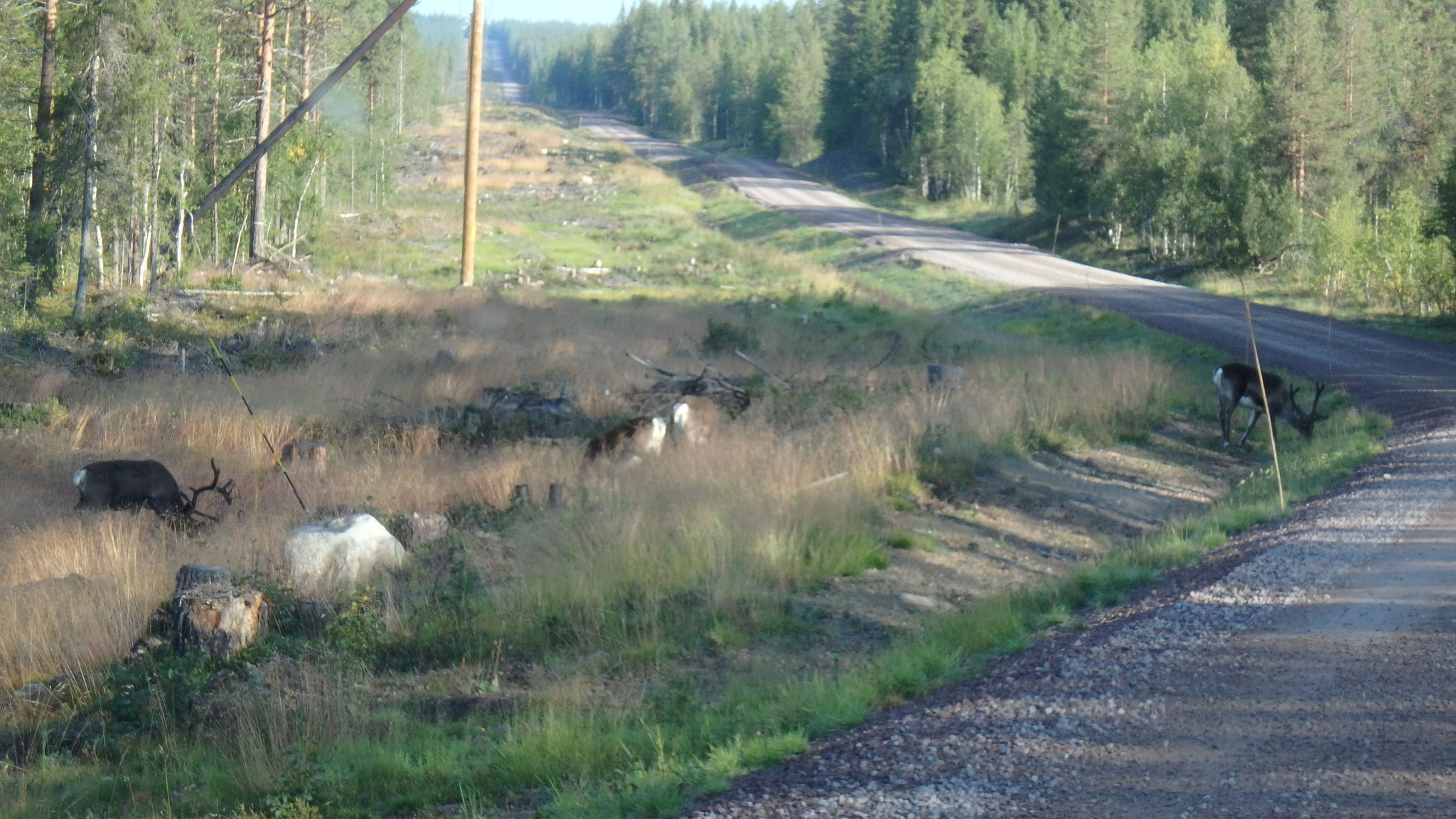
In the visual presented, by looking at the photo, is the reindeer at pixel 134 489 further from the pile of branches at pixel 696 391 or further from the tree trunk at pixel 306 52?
the tree trunk at pixel 306 52

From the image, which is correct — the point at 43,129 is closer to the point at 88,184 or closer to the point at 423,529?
the point at 88,184

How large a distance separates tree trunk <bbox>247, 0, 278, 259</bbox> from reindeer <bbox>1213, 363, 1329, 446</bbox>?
24699 millimetres

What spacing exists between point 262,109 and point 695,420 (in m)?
23.0

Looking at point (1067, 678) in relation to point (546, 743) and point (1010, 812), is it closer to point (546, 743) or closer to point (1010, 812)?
point (1010, 812)

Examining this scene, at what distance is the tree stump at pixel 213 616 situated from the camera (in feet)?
25.2

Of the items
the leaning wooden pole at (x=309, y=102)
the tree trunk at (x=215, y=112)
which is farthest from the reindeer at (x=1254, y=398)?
the tree trunk at (x=215, y=112)

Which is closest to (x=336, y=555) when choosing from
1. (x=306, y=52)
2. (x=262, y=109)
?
(x=262, y=109)

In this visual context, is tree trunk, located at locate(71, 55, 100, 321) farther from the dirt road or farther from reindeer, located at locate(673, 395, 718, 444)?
A: the dirt road

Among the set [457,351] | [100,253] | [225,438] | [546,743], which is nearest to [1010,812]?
[546,743]

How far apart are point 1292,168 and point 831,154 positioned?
52.0m

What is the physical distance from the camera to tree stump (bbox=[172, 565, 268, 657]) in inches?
303

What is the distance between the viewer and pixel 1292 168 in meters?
35.4

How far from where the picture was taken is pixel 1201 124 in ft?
129

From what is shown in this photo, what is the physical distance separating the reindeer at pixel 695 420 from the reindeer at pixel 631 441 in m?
0.19
